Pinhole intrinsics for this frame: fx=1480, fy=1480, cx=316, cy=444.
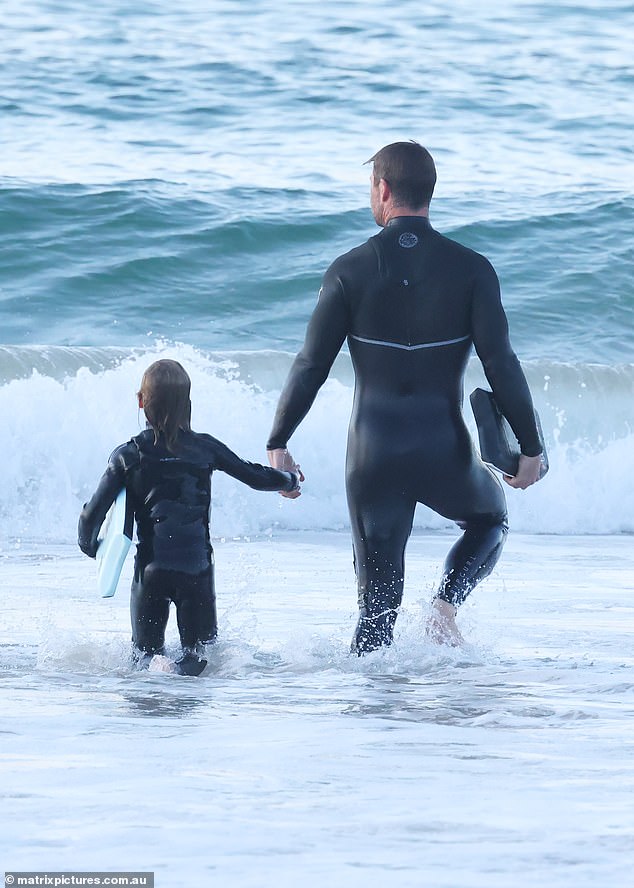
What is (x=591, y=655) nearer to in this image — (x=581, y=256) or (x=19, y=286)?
(x=19, y=286)

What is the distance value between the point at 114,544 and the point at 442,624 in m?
1.14

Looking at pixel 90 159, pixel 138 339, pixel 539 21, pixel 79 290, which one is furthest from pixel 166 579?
pixel 539 21

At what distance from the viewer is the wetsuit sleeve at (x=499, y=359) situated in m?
4.71

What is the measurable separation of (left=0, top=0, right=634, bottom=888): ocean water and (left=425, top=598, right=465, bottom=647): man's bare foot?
0.05 metres

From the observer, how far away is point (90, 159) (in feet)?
61.1

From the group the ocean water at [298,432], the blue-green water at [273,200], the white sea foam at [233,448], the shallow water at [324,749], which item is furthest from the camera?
the blue-green water at [273,200]

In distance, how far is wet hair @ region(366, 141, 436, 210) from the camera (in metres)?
4.77

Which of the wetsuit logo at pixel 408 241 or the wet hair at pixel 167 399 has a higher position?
the wetsuit logo at pixel 408 241

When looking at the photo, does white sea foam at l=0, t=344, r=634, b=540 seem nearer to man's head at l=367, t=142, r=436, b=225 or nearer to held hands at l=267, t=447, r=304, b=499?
held hands at l=267, t=447, r=304, b=499

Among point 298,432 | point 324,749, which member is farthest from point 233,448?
point 324,749

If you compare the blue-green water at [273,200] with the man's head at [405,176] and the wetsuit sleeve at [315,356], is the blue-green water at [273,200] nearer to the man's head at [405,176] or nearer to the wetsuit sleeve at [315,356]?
the wetsuit sleeve at [315,356]

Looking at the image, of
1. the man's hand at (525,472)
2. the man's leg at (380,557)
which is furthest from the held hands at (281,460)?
the man's hand at (525,472)

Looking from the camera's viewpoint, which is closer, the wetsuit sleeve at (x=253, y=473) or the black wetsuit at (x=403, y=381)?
the black wetsuit at (x=403, y=381)

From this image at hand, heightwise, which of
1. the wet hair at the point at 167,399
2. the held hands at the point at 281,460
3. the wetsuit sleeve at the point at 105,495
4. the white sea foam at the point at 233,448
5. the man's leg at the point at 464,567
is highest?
the wet hair at the point at 167,399
